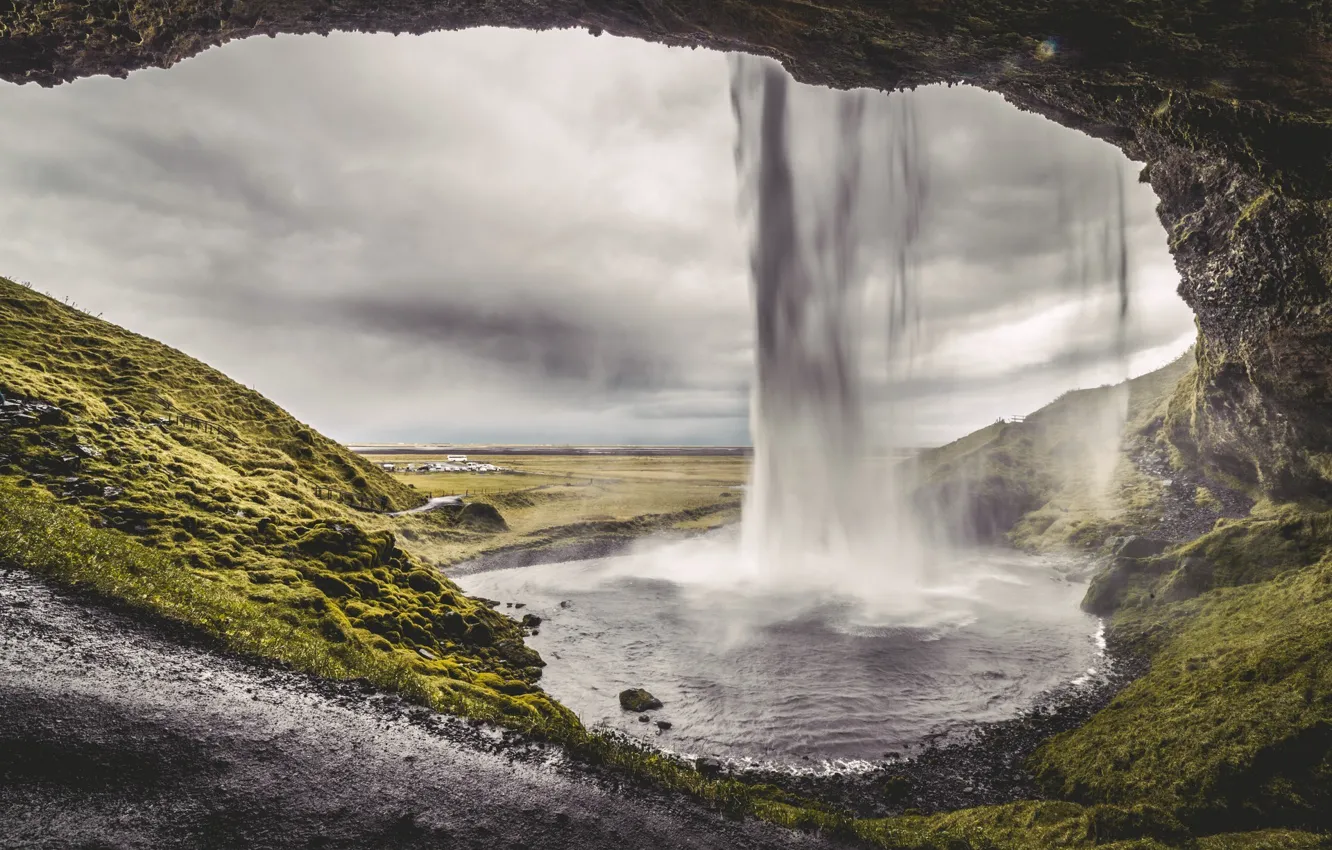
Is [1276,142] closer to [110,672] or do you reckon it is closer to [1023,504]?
[110,672]

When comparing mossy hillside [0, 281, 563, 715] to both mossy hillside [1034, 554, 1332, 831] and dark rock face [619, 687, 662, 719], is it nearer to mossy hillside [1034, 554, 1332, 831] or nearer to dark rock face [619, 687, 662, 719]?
dark rock face [619, 687, 662, 719]

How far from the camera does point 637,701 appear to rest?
2030 centimetres

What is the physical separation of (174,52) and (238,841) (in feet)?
68.6

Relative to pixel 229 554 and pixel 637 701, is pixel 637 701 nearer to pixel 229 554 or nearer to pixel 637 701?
pixel 637 701

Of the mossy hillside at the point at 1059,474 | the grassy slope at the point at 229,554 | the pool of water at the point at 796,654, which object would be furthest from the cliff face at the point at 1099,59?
the mossy hillside at the point at 1059,474

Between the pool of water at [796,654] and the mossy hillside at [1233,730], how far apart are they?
4.71 meters

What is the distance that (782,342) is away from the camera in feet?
162

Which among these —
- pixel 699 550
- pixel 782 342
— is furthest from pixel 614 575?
pixel 782 342

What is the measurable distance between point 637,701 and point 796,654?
9856 millimetres

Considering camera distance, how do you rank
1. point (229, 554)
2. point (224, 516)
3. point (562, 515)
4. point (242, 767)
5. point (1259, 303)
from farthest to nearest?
point (562, 515) → point (224, 516) → point (1259, 303) → point (229, 554) → point (242, 767)

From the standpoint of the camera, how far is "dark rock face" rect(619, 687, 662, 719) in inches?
795

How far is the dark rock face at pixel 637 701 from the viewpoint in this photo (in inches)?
795

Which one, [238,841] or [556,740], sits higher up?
[238,841]

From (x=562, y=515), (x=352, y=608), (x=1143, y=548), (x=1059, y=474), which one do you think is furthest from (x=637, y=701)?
(x=1059, y=474)
